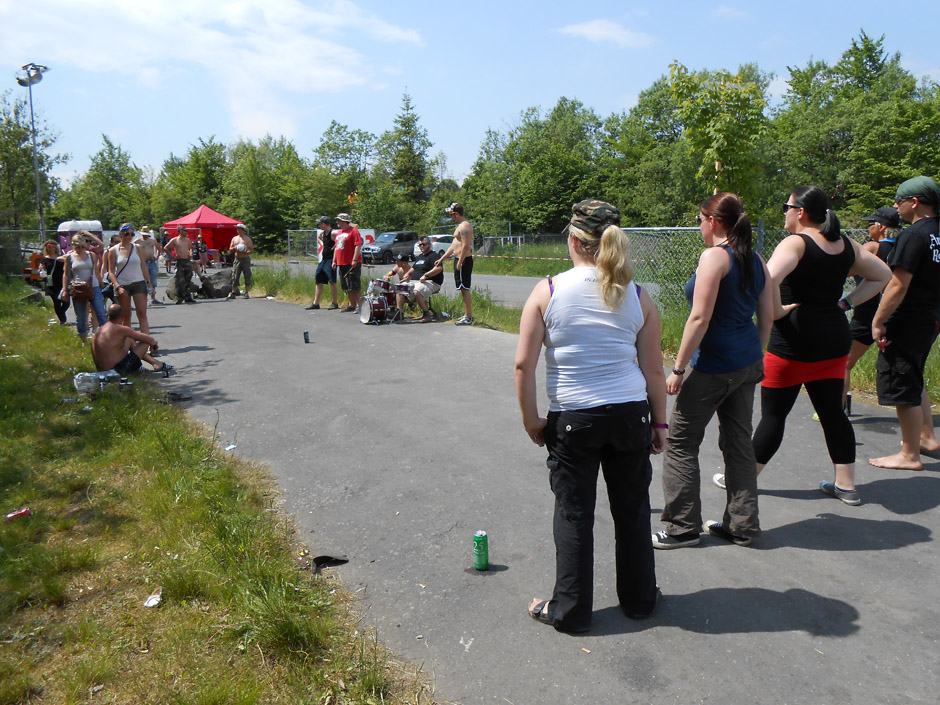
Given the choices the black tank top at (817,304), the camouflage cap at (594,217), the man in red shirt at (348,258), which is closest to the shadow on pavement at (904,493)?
the black tank top at (817,304)

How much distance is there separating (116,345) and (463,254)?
5.48m

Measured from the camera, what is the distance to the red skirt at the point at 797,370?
448 centimetres

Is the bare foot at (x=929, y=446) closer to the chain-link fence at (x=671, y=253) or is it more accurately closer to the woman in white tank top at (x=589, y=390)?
the woman in white tank top at (x=589, y=390)

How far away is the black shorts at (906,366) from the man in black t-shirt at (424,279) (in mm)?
8142

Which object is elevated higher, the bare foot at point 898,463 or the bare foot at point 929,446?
the bare foot at point 929,446

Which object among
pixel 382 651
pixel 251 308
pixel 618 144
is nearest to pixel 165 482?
pixel 382 651

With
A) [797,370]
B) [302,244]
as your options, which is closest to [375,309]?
[797,370]

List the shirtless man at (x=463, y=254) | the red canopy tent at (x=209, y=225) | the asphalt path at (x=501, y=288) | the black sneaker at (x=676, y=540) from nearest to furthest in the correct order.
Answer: the black sneaker at (x=676, y=540) → the shirtless man at (x=463, y=254) → the asphalt path at (x=501, y=288) → the red canopy tent at (x=209, y=225)

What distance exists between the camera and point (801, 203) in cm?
441

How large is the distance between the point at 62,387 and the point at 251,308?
24.1 feet

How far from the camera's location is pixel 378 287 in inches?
495

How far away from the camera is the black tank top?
4371 mm

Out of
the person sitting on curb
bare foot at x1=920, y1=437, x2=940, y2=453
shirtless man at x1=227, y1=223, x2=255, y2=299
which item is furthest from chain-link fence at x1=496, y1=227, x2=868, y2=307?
shirtless man at x1=227, y1=223, x2=255, y2=299

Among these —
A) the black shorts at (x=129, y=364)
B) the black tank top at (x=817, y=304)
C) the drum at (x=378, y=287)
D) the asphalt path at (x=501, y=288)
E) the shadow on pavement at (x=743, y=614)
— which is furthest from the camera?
the asphalt path at (x=501, y=288)
